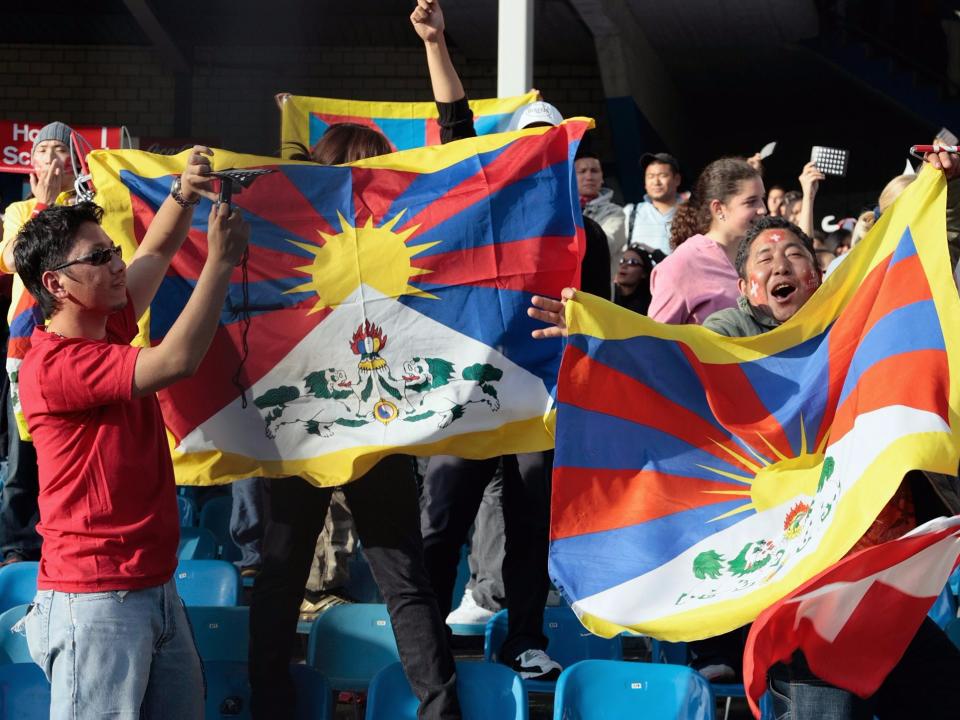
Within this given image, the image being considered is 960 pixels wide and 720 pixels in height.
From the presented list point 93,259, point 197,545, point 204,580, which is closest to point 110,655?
point 93,259

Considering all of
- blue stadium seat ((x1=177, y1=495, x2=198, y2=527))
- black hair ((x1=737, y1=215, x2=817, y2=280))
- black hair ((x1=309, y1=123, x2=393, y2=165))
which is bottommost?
blue stadium seat ((x1=177, y1=495, x2=198, y2=527))

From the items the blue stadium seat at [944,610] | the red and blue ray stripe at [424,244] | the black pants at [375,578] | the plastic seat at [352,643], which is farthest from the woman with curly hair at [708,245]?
the plastic seat at [352,643]

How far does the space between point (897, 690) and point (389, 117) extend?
4.00 meters

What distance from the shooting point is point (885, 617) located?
321cm

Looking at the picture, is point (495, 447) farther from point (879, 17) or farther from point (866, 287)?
point (879, 17)

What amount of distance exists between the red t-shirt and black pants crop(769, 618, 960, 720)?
5.14 feet

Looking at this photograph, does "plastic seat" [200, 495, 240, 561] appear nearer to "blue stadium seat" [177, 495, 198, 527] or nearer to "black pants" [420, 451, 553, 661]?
"blue stadium seat" [177, 495, 198, 527]

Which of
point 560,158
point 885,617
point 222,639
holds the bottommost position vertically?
point 222,639

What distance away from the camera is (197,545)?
19.5 feet

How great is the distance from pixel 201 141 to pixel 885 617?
12822mm

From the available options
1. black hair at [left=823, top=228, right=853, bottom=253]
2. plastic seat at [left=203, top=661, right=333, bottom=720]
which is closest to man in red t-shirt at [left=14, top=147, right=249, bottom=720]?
plastic seat at [left=203, top=661, right=333, bottom=720]

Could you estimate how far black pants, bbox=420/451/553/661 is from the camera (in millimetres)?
4590

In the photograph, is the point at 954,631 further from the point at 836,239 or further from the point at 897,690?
the point at 836,239

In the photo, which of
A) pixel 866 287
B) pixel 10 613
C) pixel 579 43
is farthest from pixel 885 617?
pixel 579 43
